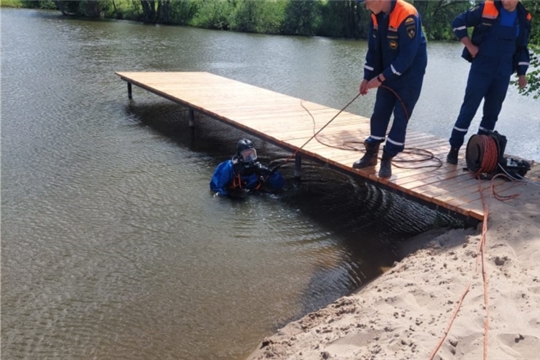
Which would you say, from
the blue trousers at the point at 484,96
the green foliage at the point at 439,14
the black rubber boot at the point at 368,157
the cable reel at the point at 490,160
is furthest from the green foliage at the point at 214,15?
the cable reel at the point at 490,160

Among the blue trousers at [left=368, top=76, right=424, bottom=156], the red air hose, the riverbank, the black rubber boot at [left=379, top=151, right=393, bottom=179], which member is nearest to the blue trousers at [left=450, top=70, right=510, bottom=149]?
the red air hose

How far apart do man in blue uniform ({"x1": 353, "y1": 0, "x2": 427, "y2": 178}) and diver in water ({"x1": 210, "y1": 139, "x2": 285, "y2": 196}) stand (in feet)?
5.16

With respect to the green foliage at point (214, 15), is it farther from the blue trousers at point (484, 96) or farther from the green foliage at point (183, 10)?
the blue trousers at point (484, 96)

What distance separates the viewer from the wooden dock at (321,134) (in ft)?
17.0

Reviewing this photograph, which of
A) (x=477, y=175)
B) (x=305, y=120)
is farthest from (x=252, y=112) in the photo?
(x=477, y=175)

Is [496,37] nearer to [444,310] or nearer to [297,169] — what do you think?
[297,169]

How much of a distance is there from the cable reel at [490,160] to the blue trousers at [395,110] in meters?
0.80

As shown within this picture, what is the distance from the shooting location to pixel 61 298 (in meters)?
4.27

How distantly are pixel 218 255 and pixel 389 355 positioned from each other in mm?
2486

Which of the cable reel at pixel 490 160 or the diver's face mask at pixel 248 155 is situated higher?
the cable reel at pixel 490 160

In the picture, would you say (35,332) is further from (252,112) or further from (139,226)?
(252,112)

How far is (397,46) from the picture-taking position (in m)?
4.84

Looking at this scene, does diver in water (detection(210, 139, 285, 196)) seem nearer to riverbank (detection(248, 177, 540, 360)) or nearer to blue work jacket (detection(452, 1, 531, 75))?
riverbank (detection(248, 177, 540, 360))

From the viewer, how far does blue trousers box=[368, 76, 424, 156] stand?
5086 millimetres
